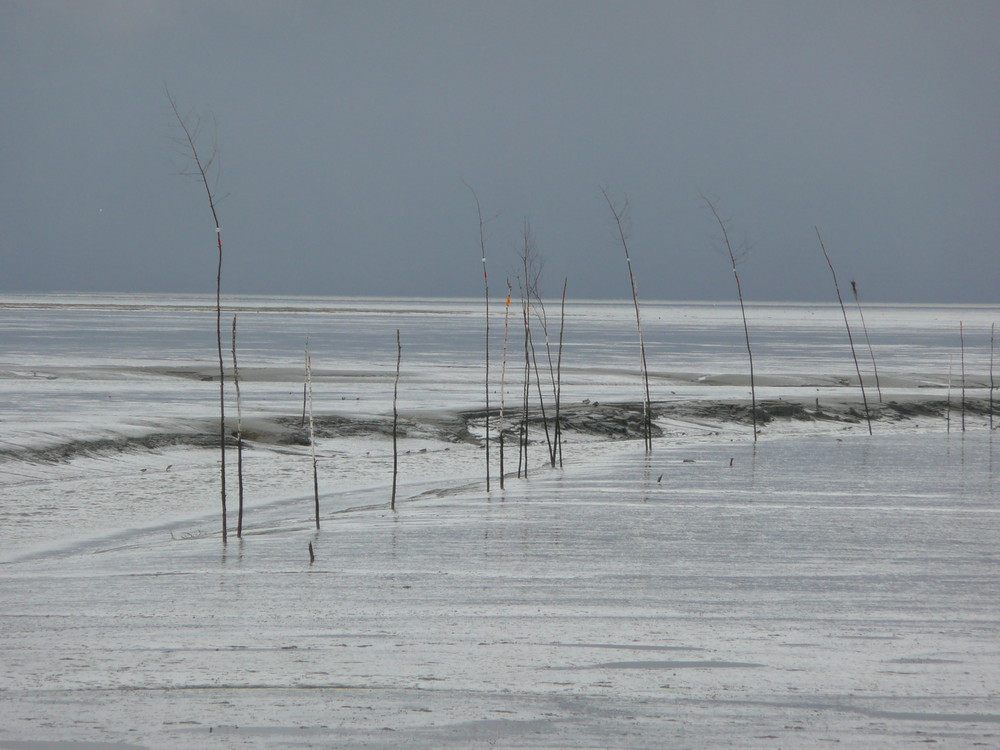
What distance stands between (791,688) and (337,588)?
3.41 metres

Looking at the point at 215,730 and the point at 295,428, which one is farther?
the point at 295,428

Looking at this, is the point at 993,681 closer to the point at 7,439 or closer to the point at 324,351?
the point at 7,439

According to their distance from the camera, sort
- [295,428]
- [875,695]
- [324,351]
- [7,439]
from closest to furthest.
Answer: [875,695]
[7,439]
[295,428]
[324,351]

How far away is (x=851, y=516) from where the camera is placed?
425 inches

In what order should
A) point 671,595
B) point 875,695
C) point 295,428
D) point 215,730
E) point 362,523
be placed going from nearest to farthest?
point 215,730 → point 875,695 → point 671,595 → point 362,523 → point 295,428

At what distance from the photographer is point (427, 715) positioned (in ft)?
17.0

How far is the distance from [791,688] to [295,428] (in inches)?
524

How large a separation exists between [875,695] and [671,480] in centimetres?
791

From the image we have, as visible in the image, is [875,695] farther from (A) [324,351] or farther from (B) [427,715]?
(A) [324,351]

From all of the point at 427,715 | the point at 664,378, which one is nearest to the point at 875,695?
the point at 427,715

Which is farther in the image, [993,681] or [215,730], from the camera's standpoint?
[993,681]

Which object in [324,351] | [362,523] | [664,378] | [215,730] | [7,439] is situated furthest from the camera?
[324,351]

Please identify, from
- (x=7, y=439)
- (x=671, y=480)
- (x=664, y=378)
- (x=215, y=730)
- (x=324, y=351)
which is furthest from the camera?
(x=324, y=351)

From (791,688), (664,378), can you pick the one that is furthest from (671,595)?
(664,378)
